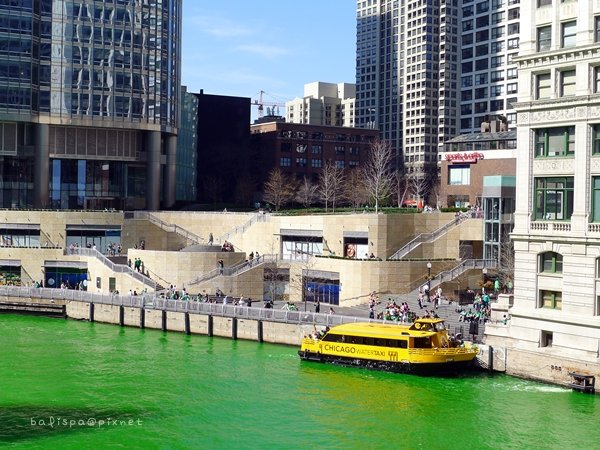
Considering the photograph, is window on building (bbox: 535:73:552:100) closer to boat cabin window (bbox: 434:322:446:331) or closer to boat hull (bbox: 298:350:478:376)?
boat cabin window (bbox: 434:322:446:331)

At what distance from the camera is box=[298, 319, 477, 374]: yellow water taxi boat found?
189ft

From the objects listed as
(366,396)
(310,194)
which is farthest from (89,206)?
(366,396)

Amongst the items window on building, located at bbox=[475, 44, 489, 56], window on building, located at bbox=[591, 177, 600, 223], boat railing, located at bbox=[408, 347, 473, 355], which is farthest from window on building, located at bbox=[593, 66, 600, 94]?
window on building, located at bbox=[475, 44, 489, 56]

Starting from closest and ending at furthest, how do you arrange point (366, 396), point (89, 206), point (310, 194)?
point (366, 396)
point (89, 206)
point (310, 194)

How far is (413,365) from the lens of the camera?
57.6 m

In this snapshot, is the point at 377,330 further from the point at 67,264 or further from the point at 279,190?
the point at 279,190

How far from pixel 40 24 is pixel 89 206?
2454cm

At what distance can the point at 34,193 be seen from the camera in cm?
11938

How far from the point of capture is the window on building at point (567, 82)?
5478 cm

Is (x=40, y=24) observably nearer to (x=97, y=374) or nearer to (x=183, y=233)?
(x=183, y=233)

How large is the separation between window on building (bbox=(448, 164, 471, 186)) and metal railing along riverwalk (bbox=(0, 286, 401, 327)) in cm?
4373

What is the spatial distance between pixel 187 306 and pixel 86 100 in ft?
161

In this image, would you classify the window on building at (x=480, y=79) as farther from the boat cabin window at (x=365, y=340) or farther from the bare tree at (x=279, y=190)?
the boat cabin window at (x=365, y=340)

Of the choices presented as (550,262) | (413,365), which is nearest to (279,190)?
(413,365)
